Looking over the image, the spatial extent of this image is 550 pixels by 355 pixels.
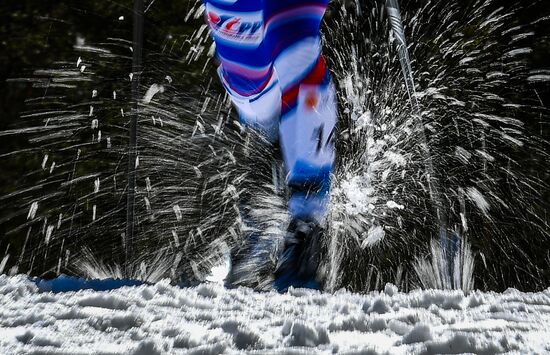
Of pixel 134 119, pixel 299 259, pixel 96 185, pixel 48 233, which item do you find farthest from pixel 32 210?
pixel 299 259

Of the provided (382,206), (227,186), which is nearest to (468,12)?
(382,206)

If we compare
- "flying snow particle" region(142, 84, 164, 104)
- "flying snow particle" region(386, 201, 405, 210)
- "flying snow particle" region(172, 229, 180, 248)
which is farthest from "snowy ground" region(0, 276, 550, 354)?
"flying snow particle" region(142, 84, 164, 104)

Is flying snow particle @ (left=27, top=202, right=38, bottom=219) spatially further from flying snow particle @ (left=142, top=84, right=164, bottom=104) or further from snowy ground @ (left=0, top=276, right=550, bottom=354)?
snowy ground @ (left=0, top=276, right=550, bottom=354)

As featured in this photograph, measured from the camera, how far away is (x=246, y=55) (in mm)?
1769

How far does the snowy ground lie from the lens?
750 millimetres

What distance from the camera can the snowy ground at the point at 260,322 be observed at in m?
0.75

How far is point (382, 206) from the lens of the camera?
2367 millimetres

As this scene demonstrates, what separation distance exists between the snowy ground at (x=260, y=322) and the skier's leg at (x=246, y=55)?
75cm

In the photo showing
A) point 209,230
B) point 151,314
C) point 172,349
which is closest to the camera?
point 172,349

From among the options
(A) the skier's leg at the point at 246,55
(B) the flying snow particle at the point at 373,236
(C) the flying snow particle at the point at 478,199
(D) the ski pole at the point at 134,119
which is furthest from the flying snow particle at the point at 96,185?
(C) the flying snow particle at the point at 478,199

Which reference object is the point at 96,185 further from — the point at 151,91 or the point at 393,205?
the point at 393,205

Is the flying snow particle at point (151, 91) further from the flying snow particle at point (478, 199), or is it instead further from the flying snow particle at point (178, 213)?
the flying snow particle at point (478, 199)

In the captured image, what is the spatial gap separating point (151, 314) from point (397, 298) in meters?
0.39

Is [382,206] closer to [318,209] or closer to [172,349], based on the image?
[318,209]
